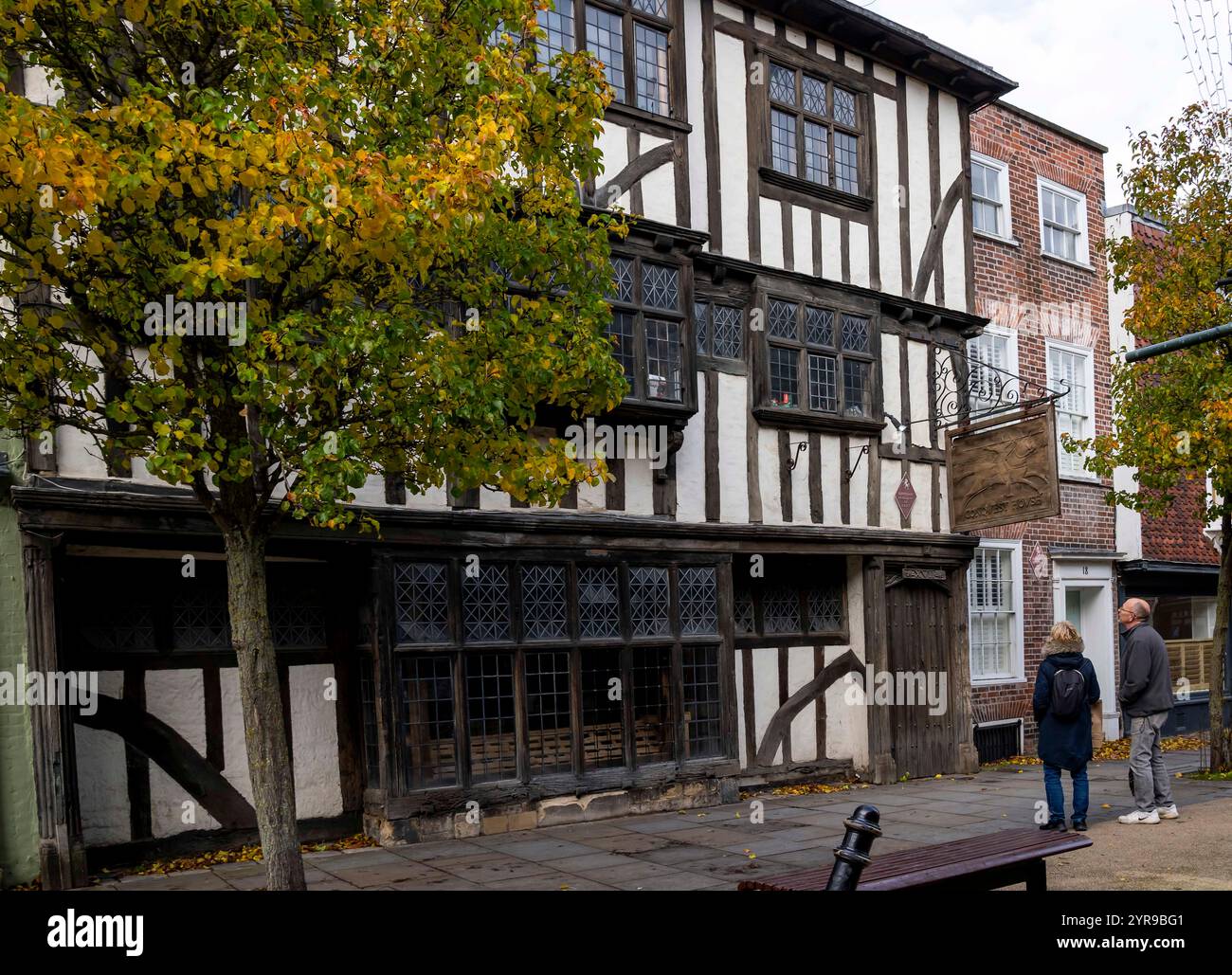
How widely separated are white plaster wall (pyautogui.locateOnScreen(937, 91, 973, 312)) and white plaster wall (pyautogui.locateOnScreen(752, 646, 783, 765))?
5594mm

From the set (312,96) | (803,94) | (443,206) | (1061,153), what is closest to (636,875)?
(443,206)

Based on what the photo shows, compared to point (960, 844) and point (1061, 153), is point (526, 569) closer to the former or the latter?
point (960, 844)

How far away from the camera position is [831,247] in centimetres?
1385

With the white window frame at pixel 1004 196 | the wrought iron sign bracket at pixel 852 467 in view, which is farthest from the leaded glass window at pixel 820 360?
the white window frame at pixel 1004 196

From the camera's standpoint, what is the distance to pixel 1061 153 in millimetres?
18656

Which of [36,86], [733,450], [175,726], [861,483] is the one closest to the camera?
[36,86]

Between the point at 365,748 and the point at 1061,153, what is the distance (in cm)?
1513

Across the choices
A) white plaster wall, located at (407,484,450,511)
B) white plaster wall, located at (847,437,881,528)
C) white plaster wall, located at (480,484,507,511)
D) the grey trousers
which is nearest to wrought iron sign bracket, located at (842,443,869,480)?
white plaster wall, located at (847,437,881,528)

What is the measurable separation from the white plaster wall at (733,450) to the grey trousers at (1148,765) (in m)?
4.46

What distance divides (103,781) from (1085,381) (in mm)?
15761

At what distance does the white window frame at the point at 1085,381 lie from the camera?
1780 centimetres

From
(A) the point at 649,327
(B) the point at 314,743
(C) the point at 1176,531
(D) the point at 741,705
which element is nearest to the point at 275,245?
(B) the point at 314,743

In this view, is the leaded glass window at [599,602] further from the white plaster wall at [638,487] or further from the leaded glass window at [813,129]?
the leaded glass window at [813,129]

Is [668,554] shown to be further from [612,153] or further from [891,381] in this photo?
[891,381]
